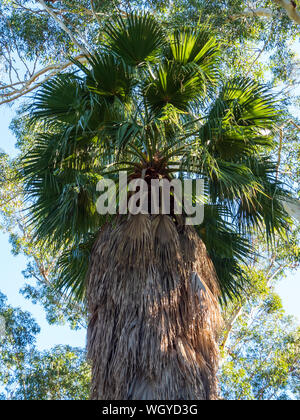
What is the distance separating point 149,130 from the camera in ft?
22.1

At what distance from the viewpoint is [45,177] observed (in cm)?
680

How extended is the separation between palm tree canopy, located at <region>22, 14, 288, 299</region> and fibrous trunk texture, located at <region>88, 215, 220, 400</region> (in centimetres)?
68

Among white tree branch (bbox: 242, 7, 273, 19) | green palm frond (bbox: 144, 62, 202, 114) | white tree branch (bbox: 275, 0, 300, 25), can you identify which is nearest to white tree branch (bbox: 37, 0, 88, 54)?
white tree branch (bbox: 242, 7, 273, 19)

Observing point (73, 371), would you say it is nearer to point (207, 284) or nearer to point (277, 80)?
point (207, 284)

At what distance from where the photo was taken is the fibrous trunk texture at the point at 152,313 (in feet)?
17.8

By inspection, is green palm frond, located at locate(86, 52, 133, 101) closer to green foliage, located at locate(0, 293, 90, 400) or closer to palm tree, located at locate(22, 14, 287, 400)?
palm tree, located at locate(22, 14, 287, 400)

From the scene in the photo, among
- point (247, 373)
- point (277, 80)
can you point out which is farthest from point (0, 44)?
point (247, 373)

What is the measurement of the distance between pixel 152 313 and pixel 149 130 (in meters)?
2.33

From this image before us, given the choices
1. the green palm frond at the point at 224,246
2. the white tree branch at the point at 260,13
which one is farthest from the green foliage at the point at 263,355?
the white tree branch at the point at 260,13

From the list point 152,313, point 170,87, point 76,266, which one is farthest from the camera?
point 76,266

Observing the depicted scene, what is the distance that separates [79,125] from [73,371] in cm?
832

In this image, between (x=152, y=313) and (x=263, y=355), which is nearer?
(x=152, y=313)

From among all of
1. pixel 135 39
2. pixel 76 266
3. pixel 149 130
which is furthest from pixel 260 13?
pixel 76 266

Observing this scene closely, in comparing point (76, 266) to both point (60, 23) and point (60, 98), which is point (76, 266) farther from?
point (60, 23)
